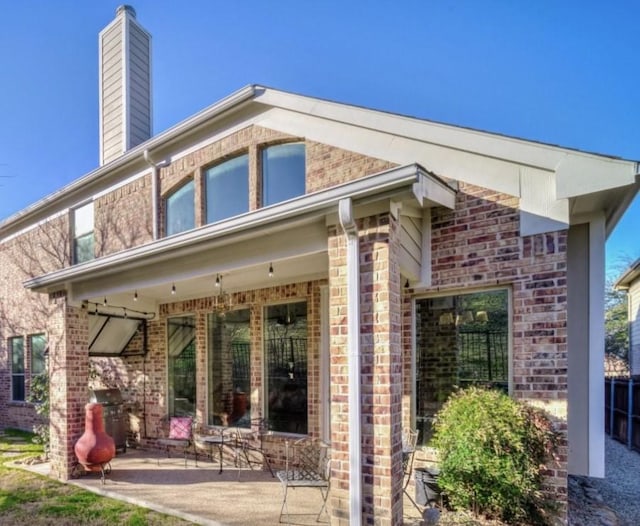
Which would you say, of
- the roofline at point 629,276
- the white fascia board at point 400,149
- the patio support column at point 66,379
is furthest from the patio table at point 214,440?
the roofline at point 629,276

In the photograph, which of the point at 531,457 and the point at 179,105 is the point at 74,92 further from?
the point at 531,457

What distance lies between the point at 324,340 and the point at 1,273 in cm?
1166

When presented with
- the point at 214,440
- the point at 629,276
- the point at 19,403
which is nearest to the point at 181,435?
the point at 214,440

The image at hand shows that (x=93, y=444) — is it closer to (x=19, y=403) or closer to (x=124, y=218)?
(x=124, y=218)

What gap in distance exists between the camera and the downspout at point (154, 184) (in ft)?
27.3

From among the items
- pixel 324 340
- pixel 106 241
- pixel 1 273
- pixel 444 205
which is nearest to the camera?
pixel 444 205

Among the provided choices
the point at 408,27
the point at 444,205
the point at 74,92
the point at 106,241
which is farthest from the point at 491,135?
the point at 74,92

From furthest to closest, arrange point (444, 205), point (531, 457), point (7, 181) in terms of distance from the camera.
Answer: point (7, 181), point (444, 205), point (531, 457)

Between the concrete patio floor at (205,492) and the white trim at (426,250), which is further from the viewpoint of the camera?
the white trim at (426,250)

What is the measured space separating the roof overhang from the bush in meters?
2.01

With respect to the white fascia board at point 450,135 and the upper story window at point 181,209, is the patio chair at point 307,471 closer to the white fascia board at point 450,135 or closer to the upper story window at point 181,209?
the white fascia board at point 450,135

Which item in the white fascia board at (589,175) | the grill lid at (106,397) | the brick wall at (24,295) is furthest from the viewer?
the brick wall at (24,295)

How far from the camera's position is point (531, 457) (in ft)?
12.2

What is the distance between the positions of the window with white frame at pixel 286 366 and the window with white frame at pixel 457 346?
78.6 inches
